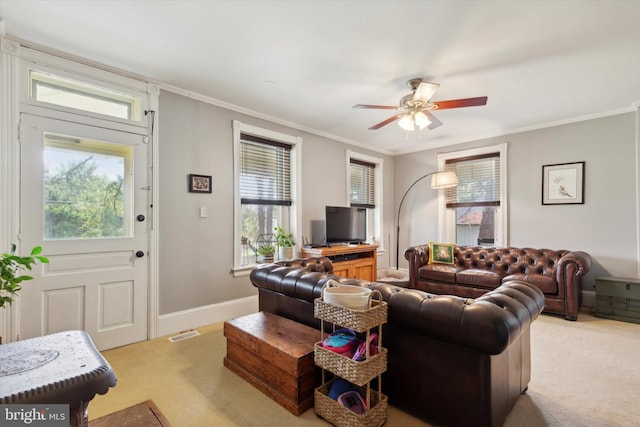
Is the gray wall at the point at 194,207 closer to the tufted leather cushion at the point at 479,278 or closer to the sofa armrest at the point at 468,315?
the sofa armrest at the point at 468,315

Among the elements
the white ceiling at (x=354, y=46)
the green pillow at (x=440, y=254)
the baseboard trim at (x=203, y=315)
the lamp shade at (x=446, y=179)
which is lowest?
the baseboard trim at (x=203, y=315)

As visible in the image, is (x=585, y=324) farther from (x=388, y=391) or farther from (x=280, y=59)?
(x=280, y=59)

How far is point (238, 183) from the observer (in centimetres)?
379

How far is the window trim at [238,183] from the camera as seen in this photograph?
376 cm

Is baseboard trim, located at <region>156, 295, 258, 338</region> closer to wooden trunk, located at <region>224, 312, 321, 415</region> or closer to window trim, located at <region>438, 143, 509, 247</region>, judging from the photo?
wooden trunk, located at <region>224, 312, 321, 415</region>

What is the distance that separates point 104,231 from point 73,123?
989mm

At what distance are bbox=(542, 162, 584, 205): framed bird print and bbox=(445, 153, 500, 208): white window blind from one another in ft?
2.18

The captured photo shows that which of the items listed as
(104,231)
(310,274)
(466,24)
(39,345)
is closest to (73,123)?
(104,231)

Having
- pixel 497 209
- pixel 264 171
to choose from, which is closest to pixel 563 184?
pixel 497 209

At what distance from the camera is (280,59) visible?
268cm

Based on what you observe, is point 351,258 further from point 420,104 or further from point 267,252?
point 420,104

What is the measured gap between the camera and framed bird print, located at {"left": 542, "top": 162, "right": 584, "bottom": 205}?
422 centimetres

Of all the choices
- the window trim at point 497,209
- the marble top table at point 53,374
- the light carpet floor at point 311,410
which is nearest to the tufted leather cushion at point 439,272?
the window trim at point 497,209

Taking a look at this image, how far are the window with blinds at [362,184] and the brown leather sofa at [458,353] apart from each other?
147 inches
